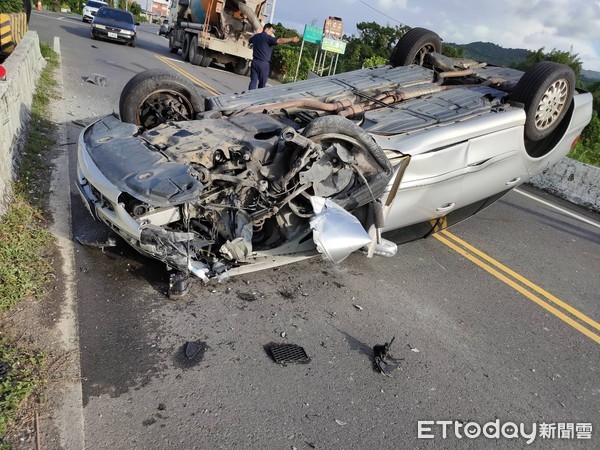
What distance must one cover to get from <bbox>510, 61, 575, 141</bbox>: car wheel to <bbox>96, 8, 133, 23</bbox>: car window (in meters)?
17.4

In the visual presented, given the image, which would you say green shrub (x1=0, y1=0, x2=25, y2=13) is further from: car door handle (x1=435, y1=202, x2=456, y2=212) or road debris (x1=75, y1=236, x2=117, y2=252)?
car door handle (x1=435, y1=202, x2=456, y2=212)

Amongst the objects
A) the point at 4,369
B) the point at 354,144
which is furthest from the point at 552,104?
the point at 4,369

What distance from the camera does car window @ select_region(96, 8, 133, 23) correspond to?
18.2m

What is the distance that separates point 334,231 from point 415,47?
3696 millimetres

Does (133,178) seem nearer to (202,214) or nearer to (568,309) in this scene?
(202,214)

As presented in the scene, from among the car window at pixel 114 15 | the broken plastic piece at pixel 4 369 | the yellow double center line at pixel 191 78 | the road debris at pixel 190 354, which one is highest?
the car window at pixel 114 15

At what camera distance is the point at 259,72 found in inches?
370

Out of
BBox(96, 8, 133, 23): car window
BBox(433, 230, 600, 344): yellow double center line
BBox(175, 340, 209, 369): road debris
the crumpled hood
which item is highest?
BBox(96, 8, 133, 23): car window

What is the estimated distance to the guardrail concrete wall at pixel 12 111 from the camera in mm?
4211

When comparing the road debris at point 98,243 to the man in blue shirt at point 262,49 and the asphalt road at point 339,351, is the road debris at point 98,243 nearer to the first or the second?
the asphalt road at point 339,351

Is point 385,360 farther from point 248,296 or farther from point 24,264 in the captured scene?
point 24,264

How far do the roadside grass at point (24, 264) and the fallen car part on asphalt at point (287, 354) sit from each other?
1.34 meters

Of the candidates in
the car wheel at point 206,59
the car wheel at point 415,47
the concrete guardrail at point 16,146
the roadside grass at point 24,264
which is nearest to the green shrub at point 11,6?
the car wheel at point 206,59

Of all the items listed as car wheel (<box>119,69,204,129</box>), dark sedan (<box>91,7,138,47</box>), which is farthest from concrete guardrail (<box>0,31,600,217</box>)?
dark sedan (<box>91,7,138,47</box>)
